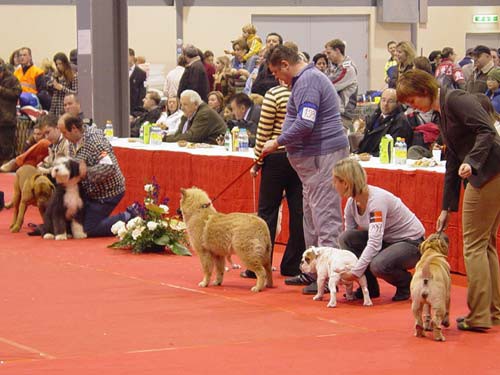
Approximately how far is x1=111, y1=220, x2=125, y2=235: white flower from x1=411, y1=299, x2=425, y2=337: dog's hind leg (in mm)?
3660

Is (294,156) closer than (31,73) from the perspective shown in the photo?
Yes

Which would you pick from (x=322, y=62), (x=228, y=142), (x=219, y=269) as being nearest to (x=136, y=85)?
(x=322, y=62)

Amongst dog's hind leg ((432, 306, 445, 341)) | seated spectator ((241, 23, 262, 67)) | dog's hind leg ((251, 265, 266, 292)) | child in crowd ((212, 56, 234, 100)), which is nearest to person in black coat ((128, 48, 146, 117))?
child in crowd ((212, 56, 234, 100))

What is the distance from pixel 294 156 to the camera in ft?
20.6

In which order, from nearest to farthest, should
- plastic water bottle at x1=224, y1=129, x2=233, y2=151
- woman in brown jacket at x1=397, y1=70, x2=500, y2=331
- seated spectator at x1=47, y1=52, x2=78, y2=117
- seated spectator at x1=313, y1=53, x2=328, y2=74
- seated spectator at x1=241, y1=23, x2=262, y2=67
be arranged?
woman in brown jacket at x1=397, y1=70, x2=500, y2=331, plastic water bottle at x1=224, y1=129, x2=233, y2=151, seated spectator at x1=313, y1=53, x2=328, y2=74, seated spectator at x1=47, y1=52, x2=78, y2=117, seated spectator at x1=241, y1=23, x2=262, y2=67

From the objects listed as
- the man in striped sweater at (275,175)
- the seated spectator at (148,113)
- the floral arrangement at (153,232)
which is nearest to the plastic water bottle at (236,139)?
the floral arrangement at (153,232)

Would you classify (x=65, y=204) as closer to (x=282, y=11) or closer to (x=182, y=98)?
(x=182, y=98)

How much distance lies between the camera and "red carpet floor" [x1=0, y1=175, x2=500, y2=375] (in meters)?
4.41

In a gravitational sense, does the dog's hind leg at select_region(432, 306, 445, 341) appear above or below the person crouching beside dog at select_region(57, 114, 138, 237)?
below

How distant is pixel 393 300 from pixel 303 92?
133 cm

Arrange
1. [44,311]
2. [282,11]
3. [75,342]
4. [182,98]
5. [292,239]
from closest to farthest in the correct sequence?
[75,342]
[44,311]
[292,239]
[182,98]
[282,11]

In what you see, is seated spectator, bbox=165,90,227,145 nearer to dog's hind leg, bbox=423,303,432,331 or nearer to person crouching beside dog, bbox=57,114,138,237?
person crouching beside dog, bbox=57,114,138,237

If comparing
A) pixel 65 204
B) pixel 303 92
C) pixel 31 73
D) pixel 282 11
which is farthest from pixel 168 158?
pixel 282 11

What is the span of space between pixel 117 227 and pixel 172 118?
131 inches
